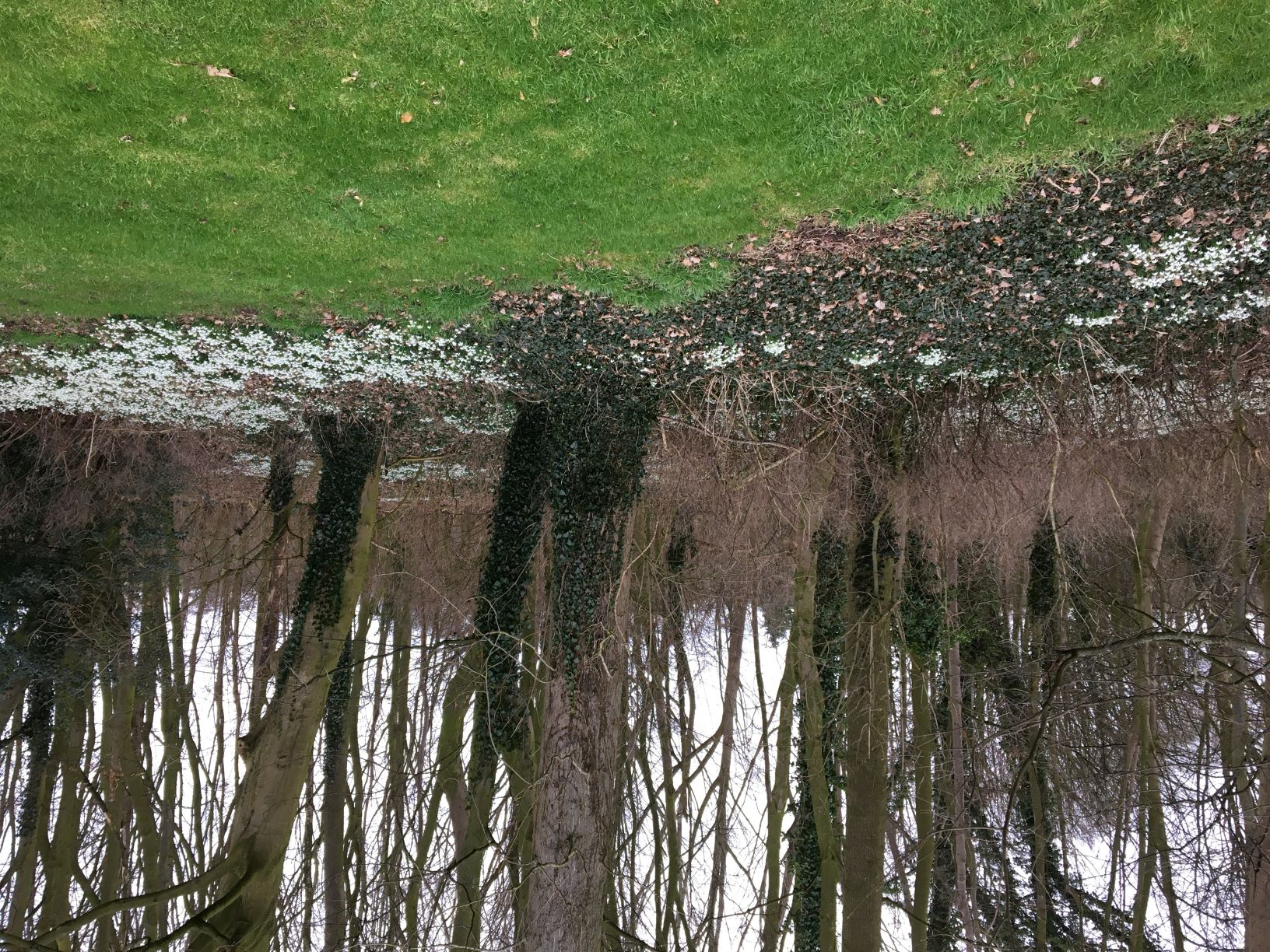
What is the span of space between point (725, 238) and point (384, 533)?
8958 millimetres

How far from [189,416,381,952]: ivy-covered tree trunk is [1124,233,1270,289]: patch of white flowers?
5.94 meters

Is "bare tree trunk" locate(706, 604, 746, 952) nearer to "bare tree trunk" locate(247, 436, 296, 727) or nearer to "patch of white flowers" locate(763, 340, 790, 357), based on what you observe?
"patch of white flowers" locate(763, 340, 790, 357)

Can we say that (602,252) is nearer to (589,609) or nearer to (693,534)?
(589,609)

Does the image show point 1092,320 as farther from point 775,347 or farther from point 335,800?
point 335,800

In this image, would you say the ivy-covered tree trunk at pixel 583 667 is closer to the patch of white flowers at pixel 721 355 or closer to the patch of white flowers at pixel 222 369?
the patch of white flowers at pixel 721 355

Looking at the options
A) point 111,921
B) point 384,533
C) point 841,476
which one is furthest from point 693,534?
point 111,921

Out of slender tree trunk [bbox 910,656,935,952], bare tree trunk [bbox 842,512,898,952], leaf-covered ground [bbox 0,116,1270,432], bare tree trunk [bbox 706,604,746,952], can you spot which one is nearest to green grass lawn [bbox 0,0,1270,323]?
leaf-covered ground [bbox 0,116,1270,432]

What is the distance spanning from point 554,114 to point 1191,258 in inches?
127

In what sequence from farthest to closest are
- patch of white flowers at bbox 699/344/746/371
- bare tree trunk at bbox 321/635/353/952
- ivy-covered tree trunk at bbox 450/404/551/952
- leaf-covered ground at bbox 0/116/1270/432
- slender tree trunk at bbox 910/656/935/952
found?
1. bare tree trunk at bbox 321/635/353/952
2. slender tree trunk at bbox 910/656/935/952
3. ivy-covered tree trunk at bbox 450/404/551/952
4. patch of white flowers at bbox 699/344/746/371
5. leaf-covered ground at bbox 0/116/1270/432

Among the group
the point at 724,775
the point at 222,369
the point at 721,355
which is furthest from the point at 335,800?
the point at 721,355

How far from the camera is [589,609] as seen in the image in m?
5.59

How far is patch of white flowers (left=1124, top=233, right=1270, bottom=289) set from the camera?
3.87m

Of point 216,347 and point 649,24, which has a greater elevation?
point 649,24

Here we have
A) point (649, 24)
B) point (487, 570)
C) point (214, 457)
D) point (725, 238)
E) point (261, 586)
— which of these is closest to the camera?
point (649, 24)
